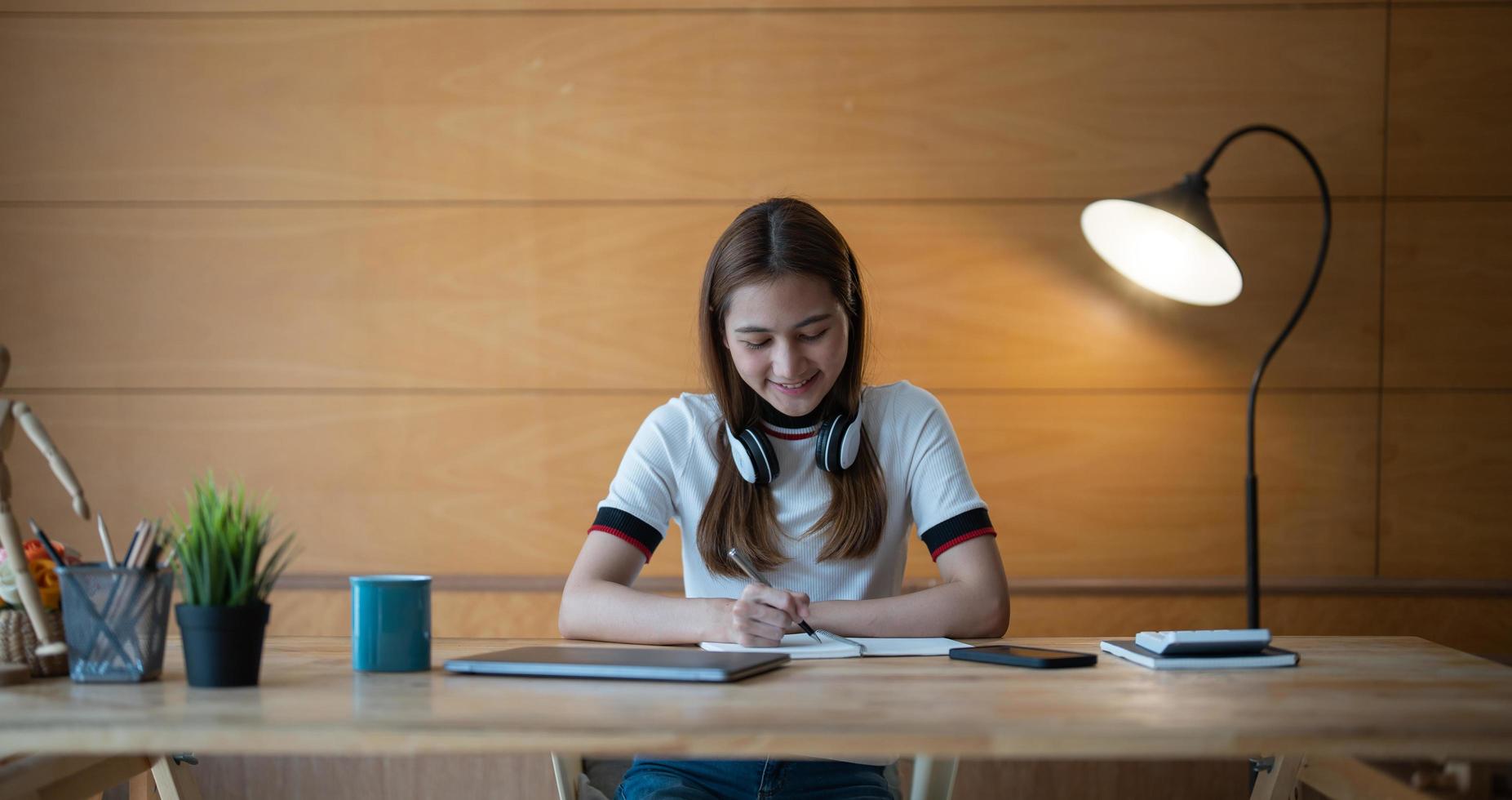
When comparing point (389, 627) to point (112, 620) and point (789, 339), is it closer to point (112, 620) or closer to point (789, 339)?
point (112, 620)

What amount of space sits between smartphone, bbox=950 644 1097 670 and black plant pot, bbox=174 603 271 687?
754 mm

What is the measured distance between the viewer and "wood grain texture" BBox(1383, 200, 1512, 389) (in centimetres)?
259

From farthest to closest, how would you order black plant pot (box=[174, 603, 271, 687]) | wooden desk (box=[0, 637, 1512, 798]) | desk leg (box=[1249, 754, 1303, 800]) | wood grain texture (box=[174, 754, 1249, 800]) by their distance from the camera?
wood grain texture (box=[174, 754, 1249, 800])
desk leg (box=[1249, 754, 1303, 800])
black plant pot (box=[174, 603, 271, 687])
wooden desk (box=[0, 637, 1512, 798])

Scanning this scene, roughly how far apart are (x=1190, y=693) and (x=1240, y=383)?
164 centimetres

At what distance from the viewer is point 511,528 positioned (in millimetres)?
2656

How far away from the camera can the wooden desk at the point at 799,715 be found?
96 cm

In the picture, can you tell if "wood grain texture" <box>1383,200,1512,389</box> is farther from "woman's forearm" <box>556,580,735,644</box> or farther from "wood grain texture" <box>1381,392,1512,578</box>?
"woman's forearm" <box>556,580,735,644</box>

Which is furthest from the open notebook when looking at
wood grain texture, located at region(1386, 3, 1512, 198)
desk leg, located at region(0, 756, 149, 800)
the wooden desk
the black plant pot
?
wood grain texture, located at region(1386, 3, 1512, 198)

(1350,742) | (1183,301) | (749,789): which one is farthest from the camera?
(1183,301)

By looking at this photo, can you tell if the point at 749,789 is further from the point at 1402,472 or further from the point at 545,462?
the point at 1402,472

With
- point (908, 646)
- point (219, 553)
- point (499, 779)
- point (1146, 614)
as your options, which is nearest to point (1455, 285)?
point (1146, 614)

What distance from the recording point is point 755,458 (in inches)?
69.7

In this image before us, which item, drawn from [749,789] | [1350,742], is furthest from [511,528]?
[1350,742]

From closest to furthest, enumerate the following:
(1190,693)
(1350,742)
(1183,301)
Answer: (1350,742)
(1190,693)
(1183,301)
